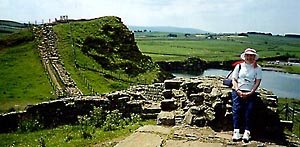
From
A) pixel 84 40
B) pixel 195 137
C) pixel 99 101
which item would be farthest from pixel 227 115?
pixel 84 40

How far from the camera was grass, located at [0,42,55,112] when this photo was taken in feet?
90.9

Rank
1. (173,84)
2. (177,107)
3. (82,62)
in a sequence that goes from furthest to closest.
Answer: (82,62), (173,84), (177,107)

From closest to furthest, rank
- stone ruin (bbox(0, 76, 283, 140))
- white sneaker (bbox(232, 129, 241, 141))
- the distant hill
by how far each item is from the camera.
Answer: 1. white sneaker (bbox(232, 129, 241, 141))
2. stone ruin (bbox(0, 76, 283, 140))
3. the distant hill

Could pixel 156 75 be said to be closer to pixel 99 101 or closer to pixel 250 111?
pixel 99 101

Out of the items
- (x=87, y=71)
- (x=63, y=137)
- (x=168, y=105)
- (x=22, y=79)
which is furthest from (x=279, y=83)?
(x=63, y=137)

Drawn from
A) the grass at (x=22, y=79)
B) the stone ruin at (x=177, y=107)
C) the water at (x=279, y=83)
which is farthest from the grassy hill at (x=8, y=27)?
the stone ruin at (x=177, y=107)

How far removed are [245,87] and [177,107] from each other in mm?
5171

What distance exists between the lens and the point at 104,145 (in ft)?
41.3

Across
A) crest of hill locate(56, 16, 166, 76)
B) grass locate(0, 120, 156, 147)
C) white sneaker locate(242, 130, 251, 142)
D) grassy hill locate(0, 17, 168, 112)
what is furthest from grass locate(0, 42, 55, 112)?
white sneaker locate(242, 130, 251, 142)

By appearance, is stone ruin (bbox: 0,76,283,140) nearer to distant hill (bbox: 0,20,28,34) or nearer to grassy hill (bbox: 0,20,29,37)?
grassy hill (bbox: 0,20,29,37)

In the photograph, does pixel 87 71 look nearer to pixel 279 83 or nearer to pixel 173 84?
pixel 173 84

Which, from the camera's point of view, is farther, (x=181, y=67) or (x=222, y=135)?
(x=181, y=67)

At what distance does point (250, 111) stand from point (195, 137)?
1688 millimetres

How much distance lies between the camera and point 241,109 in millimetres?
9609
